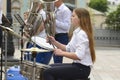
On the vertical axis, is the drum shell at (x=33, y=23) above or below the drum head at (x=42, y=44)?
above

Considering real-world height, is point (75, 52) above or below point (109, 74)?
above

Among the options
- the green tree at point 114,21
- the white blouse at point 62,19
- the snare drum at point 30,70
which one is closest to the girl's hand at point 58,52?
the snare drum at point 30,70

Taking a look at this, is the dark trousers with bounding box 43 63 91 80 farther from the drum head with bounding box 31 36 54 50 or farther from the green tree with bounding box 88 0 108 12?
the green tree with bounding box 88 0 108 12

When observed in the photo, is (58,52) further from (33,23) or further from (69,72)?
(33,23)

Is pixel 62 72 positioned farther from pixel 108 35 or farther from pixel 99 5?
pixel 99 5

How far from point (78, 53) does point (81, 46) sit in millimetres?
99

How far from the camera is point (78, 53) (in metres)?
5.70

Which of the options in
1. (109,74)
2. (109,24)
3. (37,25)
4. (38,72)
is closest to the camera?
(38,72)

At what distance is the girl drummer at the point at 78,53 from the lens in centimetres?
572

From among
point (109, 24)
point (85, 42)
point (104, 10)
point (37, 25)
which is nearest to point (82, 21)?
point (85, 42)

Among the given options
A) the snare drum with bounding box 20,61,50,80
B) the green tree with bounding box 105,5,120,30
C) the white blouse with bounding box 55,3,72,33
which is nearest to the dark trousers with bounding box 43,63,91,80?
the snare drum with bounding box 20,61,50,80

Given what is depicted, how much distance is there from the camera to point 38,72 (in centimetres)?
567

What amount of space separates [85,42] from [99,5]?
72.2m

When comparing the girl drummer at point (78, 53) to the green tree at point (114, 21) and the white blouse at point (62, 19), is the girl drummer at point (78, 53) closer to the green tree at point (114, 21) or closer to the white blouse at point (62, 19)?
the white blouse at point (62, 19)
